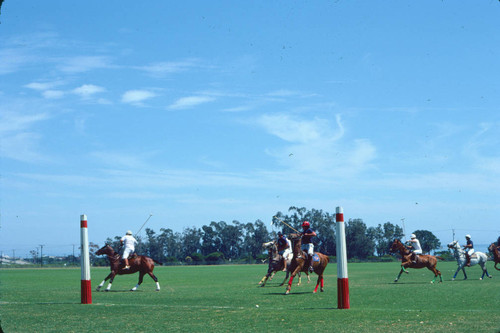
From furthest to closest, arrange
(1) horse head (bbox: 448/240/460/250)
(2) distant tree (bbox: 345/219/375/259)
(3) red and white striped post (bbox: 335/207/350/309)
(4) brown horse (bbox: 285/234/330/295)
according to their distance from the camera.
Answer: (2) distant tree (bbox: 345/219/375/259)
(1) horse head (bbox: 448/240/460/250)
(4) brown horse (bbox: 285/234/330/295)
(3) red and white striped post (bbox: 335/207/350/309)

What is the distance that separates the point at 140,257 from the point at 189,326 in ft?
40.8

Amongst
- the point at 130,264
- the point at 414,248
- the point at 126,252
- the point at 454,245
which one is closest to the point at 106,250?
the point at 126,252

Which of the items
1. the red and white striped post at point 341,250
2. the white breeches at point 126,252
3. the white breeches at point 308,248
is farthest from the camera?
the white breeches at point 126,252

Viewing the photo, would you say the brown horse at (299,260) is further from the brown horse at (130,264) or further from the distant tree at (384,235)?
the distant tree at (384,235)

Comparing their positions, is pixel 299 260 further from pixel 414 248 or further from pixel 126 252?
pixel 414 248

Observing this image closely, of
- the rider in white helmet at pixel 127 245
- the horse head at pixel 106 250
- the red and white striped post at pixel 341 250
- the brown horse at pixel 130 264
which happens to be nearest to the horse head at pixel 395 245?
the brown horse at pixel 130 264

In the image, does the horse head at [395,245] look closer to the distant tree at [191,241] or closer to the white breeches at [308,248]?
the white breeches at [308,248]

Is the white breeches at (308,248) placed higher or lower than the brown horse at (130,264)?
higher

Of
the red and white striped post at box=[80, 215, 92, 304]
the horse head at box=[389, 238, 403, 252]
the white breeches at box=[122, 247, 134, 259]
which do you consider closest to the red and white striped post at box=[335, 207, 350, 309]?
the red and white striped post at box=[80, 215, 92, 304]

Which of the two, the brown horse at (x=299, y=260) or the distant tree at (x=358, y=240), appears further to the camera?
the distant tree at (x=358, y=240)

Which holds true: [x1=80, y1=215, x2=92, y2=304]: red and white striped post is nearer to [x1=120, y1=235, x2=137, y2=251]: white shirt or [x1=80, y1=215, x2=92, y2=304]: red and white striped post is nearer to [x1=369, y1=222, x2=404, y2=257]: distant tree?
[x1=120, y1=235, x2=137, y2=251]: white shirt

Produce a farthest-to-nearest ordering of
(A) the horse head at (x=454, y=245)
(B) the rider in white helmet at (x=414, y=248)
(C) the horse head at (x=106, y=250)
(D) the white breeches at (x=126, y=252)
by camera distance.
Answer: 1. (A) the horse head at (x=454, y=245)
2. (B) the rider in white helmet at (x=414, y=248)
3. (C) the horse head at (x=106, y=250)
4. (D) the white breeches at (x=126, y=252)

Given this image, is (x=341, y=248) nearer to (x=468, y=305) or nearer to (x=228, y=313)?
(x=228, y=313)

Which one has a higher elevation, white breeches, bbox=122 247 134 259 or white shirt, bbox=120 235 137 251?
white shirt, bbox=120 235 137 251
